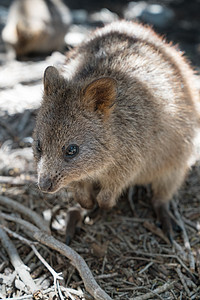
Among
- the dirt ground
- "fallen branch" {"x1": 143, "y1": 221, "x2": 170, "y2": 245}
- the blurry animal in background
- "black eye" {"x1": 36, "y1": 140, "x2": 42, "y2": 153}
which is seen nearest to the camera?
"black eye" {"x1": 36, "y1": 140, "x2": 42, "y2": 153}

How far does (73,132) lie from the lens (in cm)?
321

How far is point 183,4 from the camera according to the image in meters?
11.7

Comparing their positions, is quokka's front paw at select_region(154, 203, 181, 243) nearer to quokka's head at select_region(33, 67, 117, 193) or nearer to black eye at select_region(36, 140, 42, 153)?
quokka's head at select_region(33, 67, 117, 193)

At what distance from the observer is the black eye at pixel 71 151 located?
3180 millimetres

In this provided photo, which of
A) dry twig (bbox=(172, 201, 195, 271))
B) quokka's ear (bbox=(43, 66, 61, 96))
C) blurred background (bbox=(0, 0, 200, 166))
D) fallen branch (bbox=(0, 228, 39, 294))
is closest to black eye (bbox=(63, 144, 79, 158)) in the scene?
quokka's ear (bbox=(43, 66, 61, 96))

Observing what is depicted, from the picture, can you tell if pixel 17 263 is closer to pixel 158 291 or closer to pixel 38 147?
pixel 38 147

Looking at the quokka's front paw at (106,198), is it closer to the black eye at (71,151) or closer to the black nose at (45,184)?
the black eye at (71,151)

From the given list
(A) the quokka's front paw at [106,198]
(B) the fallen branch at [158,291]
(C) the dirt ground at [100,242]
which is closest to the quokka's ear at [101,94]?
(A) the quokka's front paw at [106,198]

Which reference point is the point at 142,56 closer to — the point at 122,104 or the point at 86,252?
the point at 122,104

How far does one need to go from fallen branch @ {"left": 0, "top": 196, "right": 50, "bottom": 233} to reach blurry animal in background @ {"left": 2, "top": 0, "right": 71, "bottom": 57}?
5095mm

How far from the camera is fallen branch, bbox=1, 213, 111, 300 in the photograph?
3.15m

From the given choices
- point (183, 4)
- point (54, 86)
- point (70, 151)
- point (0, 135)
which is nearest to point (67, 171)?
point (70, 151)

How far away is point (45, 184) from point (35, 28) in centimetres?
667

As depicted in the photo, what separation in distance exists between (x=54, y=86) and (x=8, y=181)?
1550mm
